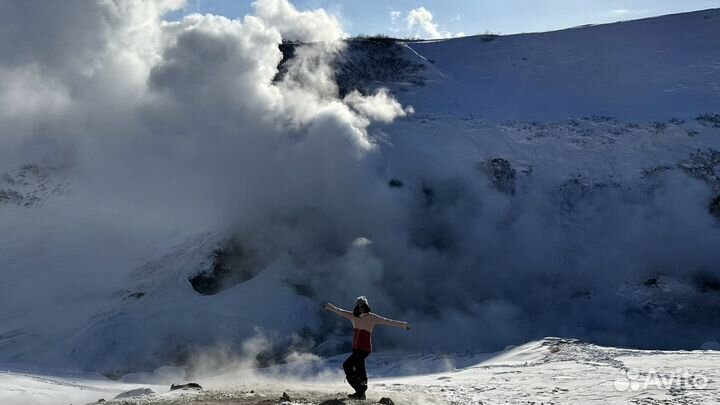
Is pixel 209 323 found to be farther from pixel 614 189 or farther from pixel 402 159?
pixel 614 189

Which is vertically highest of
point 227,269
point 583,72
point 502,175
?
point 583,72

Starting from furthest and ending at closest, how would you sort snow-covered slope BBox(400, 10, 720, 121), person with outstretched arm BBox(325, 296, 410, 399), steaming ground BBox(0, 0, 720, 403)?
snow-covered slope BBox(400, 10, 720, 121) → steaming ground BBox(0, 0, 720, 403) → person with outstretched arm BBox(325, 296, 410, 399)

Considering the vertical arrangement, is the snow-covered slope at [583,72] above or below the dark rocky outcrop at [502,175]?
above

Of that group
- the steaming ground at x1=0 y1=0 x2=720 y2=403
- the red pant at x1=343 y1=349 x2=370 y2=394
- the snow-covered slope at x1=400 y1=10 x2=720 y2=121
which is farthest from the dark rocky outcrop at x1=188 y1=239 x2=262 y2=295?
the red pant at x1=343 y1=349 x2=370 y2=394

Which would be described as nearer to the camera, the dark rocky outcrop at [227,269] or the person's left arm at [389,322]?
the person's left arm at [389,322]

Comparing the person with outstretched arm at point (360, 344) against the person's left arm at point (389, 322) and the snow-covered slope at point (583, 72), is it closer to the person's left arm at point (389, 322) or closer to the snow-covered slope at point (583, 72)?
the person's left arm at point (389, 322)

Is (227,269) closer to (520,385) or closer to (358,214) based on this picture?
(358,214)

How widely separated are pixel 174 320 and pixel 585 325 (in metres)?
12.4

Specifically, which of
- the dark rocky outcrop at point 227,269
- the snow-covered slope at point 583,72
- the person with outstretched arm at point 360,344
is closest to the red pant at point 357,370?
the person with outstretched arm at point 360,344

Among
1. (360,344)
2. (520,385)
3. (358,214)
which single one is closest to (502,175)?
(358,214)

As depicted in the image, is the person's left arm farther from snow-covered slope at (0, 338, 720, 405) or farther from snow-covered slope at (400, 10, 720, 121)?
snow-covered slope at (400, 10, 720, 121)

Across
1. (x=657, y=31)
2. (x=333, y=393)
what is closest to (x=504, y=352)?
(x=333, y=393)

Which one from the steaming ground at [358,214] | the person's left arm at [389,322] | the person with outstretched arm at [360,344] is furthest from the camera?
the steaming ground at [358,214]

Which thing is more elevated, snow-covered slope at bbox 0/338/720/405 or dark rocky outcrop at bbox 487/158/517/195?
dark rocky outcrop at bbox 487/158/517/195
